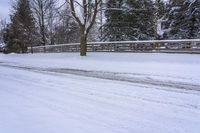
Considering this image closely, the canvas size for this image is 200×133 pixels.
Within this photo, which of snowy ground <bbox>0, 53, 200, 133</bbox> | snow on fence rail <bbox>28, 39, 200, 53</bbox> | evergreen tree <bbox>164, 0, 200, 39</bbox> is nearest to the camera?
snowy ground <bbox>0, 53, 200, 133</bbox>

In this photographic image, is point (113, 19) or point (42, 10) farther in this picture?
point (42, 10)

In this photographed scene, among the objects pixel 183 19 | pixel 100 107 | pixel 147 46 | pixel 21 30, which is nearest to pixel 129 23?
pixel 183 19

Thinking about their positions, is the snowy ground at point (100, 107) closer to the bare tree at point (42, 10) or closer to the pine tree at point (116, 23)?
the pine tree at point (116, 23)

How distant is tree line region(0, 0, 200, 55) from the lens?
27344 mm

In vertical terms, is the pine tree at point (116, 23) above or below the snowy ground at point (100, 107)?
above

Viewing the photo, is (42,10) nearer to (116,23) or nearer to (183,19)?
(116,23)

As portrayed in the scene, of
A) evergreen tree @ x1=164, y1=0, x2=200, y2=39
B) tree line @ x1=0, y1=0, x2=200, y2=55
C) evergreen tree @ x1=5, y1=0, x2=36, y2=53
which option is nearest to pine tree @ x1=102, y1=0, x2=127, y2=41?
tree line @ x1=0, y1=0, x2=200, y2=55

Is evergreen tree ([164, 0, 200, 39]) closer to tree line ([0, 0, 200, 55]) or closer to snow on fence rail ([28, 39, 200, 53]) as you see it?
tree line ([0, 0, 200, 55])

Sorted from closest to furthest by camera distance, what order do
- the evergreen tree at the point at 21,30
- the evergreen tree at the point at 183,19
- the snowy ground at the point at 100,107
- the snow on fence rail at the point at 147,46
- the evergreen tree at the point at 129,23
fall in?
the snowy ground at the point at 100,107, the snow on fence rail at the point at 147,46, the evergreen tree at the point at 183,19, the evergreen tree at the point at 129,23, the evergreen tree at the point at 21,30

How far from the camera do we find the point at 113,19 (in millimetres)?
41188

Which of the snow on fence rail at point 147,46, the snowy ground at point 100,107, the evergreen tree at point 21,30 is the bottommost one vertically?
the snowy ground at point 100,107

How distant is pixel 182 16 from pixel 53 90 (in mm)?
26620

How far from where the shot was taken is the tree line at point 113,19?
89.7 ft

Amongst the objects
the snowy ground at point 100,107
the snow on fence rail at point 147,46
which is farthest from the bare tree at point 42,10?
the snowy ground at point 100,107
